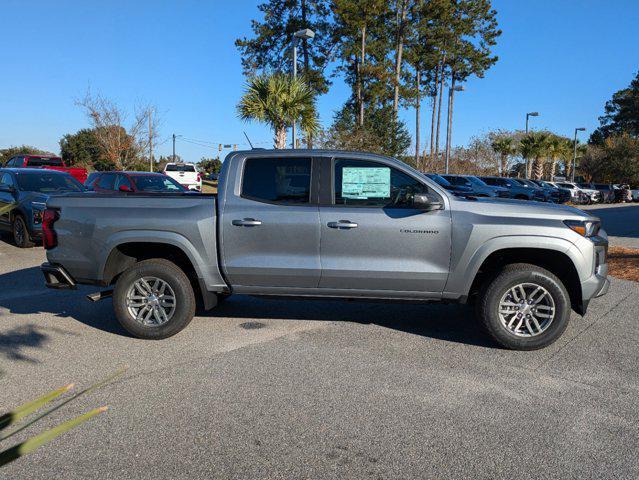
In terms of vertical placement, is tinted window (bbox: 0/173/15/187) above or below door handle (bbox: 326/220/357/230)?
above

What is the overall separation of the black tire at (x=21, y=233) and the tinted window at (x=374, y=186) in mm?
8374

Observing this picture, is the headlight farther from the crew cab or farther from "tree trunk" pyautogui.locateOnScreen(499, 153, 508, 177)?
"tree trunk" pyautogui.locateOnScreen(499, 153, 508, 177)

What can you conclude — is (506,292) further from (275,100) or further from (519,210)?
(275,100)

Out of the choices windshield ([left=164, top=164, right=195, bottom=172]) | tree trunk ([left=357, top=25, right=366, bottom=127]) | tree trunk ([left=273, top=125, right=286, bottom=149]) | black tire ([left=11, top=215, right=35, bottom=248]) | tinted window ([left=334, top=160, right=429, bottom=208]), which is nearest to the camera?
tinted window ([left=334, top=160, right=429, bottom=208])

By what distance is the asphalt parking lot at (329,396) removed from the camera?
10.3ft

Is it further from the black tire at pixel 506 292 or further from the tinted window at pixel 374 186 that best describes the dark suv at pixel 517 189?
the tinted window at pixel 374 186

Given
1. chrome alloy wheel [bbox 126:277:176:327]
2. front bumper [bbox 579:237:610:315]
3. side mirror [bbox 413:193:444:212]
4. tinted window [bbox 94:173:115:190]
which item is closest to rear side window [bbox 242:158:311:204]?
side mirror [bbox 413:193:444:212]

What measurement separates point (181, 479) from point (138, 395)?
1.27m

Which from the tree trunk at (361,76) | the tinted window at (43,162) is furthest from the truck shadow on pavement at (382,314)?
the tree trunk at (361,76)

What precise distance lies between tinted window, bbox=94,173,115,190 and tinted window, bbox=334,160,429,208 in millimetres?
9584

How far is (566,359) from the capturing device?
16.3 feet

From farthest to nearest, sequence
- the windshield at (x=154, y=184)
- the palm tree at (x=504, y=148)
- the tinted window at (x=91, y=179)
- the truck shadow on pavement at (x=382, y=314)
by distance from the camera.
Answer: the palm tree at (x=504, y=148) < the tinted window at (x=91, y=179) < the windshield at (x=154, y=184) < the truck shadow on pavement at (x=382, y=314)

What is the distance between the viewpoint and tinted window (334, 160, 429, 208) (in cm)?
529

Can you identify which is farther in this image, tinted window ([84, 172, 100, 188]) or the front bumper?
tinted window ([84, 172, 100, 188])
